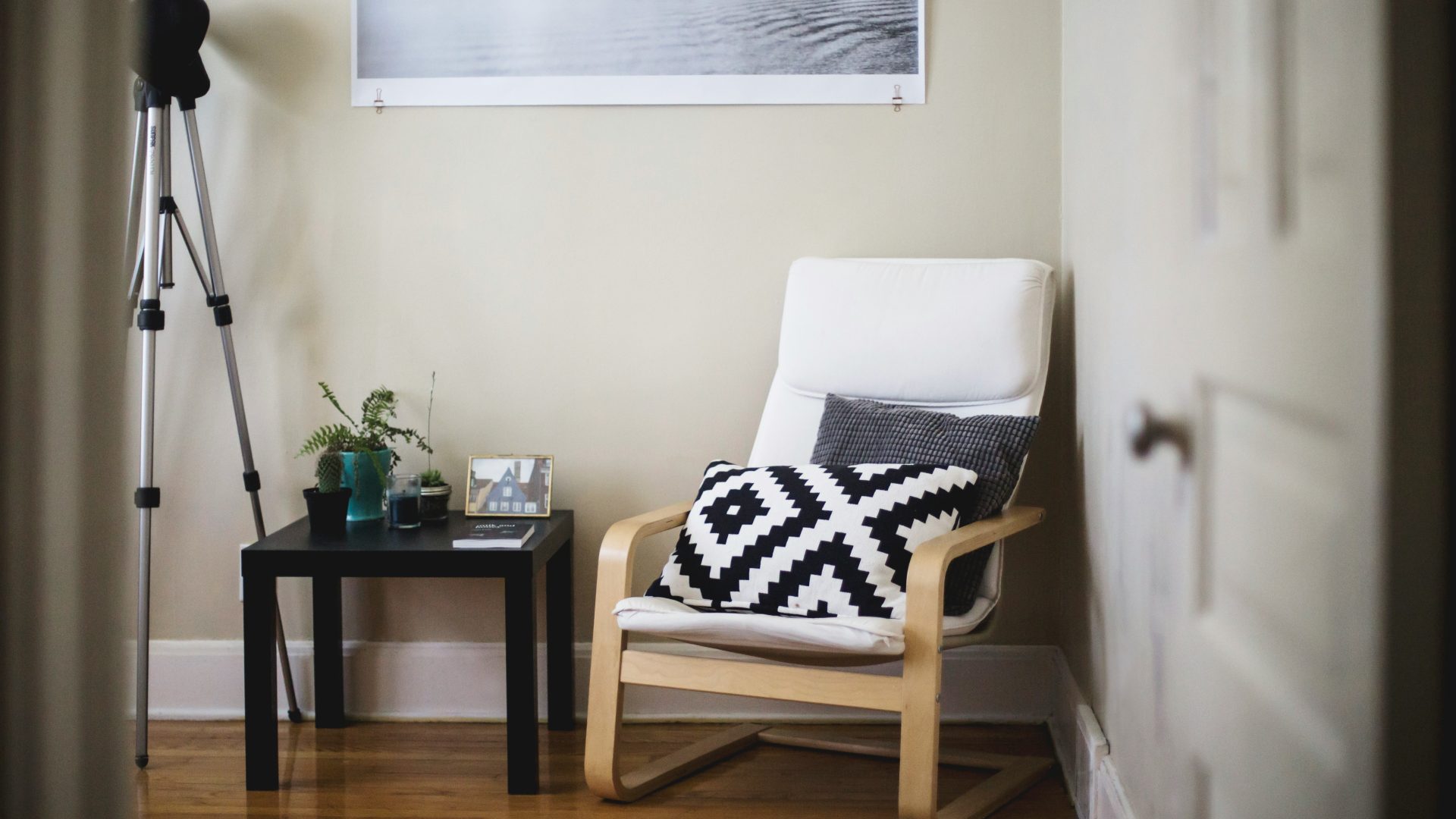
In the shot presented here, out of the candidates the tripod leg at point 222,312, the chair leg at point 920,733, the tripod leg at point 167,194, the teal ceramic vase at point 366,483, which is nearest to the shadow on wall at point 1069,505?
the chair leg at point 920,733

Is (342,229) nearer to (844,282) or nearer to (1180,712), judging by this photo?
(844,282)

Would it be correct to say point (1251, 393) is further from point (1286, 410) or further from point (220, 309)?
point (220, 309)

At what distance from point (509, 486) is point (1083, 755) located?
1312 millimetres

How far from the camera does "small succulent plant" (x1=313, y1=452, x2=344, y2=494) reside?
6.90 feet

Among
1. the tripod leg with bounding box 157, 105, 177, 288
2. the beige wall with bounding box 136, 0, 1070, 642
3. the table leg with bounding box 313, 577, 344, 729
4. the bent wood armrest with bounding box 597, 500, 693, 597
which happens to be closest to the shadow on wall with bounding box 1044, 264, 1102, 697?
the beige wall with bounding box 136, 0, 1070, 642

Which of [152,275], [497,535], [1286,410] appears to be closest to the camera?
[1286,410]

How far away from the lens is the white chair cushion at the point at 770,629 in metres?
1.52

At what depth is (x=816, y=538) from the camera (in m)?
1.71

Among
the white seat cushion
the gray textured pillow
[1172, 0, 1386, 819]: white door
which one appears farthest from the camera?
the gray textured pillow

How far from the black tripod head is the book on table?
1.15m

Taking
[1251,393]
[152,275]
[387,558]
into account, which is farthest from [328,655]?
[1251,393]

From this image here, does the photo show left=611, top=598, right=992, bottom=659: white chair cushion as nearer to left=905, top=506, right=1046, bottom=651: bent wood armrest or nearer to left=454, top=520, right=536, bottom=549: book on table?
left=905, top=506, right=1046, bottom=651: bent wood armrest

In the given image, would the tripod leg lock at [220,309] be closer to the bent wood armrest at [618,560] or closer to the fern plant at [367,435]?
the fern plant at [367,435]

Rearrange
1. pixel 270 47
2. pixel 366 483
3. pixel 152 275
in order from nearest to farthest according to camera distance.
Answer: pixel 152 275
pixel 366 483
pixel 270 47
